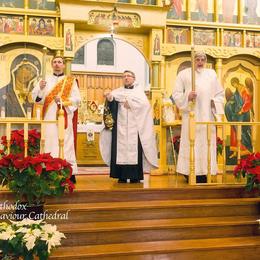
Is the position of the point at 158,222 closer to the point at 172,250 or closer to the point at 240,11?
the point at 172,250

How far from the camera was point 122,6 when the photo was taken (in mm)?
8820

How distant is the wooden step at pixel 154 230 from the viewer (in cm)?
539

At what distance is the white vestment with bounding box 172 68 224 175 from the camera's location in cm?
705

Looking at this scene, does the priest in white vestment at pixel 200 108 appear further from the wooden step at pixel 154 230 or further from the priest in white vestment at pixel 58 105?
the priest in white vestment at pixel 58 105

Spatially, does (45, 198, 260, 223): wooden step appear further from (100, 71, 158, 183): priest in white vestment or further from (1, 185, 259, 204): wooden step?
(100, 71, 158, 183): priest in white vestment

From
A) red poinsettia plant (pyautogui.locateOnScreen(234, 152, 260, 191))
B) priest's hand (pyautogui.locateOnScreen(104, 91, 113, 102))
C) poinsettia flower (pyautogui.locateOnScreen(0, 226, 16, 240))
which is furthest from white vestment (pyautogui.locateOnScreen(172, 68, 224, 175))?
poinsettia flower (pyautogui.locateOnScreen(0, 226, 16, 240))

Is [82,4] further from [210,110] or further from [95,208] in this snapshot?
[95,208]

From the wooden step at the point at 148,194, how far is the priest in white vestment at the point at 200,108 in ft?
1.83

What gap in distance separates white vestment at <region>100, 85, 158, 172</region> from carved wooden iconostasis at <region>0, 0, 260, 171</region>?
1.67m

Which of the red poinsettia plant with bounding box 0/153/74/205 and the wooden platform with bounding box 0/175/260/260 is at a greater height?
the red poinsettia plant with bounding box 0/153/74/205

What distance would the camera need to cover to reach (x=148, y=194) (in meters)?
6.23

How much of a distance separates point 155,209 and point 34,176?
1.60 meters

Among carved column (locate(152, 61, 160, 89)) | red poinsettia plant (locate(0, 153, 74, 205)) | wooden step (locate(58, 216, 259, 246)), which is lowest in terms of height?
wooden step (locate(58, 216, 259, 246))

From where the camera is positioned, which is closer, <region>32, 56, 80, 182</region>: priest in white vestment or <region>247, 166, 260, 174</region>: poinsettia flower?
<region>247, 166, 260, 174</region>: poinsettia flower
